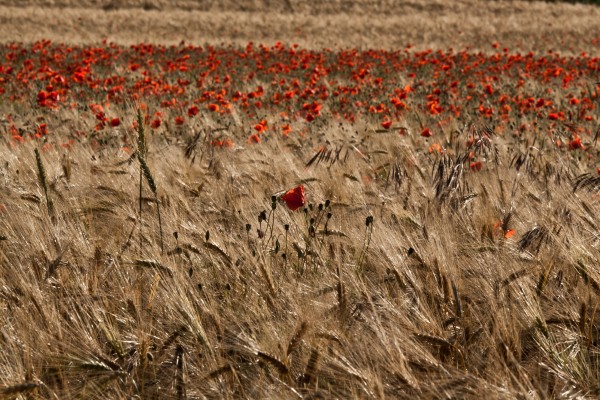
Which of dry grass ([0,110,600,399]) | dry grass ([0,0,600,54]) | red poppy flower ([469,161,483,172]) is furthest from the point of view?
dry grass ([0,0,600,54])

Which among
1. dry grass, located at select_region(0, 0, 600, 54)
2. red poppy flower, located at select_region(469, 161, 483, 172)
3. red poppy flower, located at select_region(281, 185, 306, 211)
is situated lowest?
dry grass, located at select_region(0, 0, 600, 54)

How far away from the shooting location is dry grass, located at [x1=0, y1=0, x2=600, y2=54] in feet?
60.0

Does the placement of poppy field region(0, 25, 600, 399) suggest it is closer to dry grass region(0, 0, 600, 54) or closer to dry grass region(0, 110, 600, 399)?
dry grass region(0, 110, 600, 399)

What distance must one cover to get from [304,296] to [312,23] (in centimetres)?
2043

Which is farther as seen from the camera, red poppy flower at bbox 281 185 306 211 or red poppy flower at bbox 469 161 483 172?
red poppy flower at bbox 469 161 483 172

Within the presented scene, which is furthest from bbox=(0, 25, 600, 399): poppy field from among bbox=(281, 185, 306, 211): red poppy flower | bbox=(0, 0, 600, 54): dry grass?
bbox=(0, 0, 600, 54): dry grass

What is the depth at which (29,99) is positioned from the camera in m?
6.59

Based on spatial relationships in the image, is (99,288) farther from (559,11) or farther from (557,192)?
(559,11)

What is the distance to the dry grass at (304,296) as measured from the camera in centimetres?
153

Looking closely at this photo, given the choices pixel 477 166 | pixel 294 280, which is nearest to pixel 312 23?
pixel 477 166

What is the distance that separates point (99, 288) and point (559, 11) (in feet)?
89.5

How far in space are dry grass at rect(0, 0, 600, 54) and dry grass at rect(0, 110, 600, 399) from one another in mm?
14502

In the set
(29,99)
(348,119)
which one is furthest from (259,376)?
(29,99)

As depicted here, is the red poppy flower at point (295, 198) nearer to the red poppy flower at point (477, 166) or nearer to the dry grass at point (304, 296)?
the dry grass at point (304, 296)
